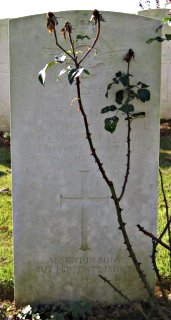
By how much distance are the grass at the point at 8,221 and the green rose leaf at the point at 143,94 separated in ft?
4.56

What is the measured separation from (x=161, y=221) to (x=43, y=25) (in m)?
2.34

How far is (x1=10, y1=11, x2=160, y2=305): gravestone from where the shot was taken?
114 inches

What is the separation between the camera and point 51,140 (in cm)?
302

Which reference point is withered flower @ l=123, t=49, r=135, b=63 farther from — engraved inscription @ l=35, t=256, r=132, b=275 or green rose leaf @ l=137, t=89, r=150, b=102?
engraved inscription @ l=35, t=256, r=132, b=275

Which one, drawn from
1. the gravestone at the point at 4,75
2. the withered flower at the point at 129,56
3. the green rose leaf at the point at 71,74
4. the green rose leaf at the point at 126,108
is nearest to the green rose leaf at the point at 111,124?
the green rose leaf at the point at 126,108

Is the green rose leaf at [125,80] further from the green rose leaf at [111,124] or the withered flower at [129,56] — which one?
the green rose leaf at [111,124]

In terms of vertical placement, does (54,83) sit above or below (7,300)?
above

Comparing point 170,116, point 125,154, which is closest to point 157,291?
point 125,154

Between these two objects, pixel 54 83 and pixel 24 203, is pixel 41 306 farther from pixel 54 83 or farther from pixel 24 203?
pixel 54 83

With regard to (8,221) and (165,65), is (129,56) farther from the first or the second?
(165,65)

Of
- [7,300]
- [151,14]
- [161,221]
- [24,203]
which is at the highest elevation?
[151,14]

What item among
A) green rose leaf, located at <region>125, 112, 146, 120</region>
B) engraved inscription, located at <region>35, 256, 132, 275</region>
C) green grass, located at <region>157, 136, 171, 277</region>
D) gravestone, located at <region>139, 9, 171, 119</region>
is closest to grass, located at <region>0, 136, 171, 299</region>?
green grass, located at <region>157, 136, 171, 277</region>

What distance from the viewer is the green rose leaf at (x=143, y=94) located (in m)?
2.78

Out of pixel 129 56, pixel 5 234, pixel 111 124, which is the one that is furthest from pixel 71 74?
pixel 5 234
